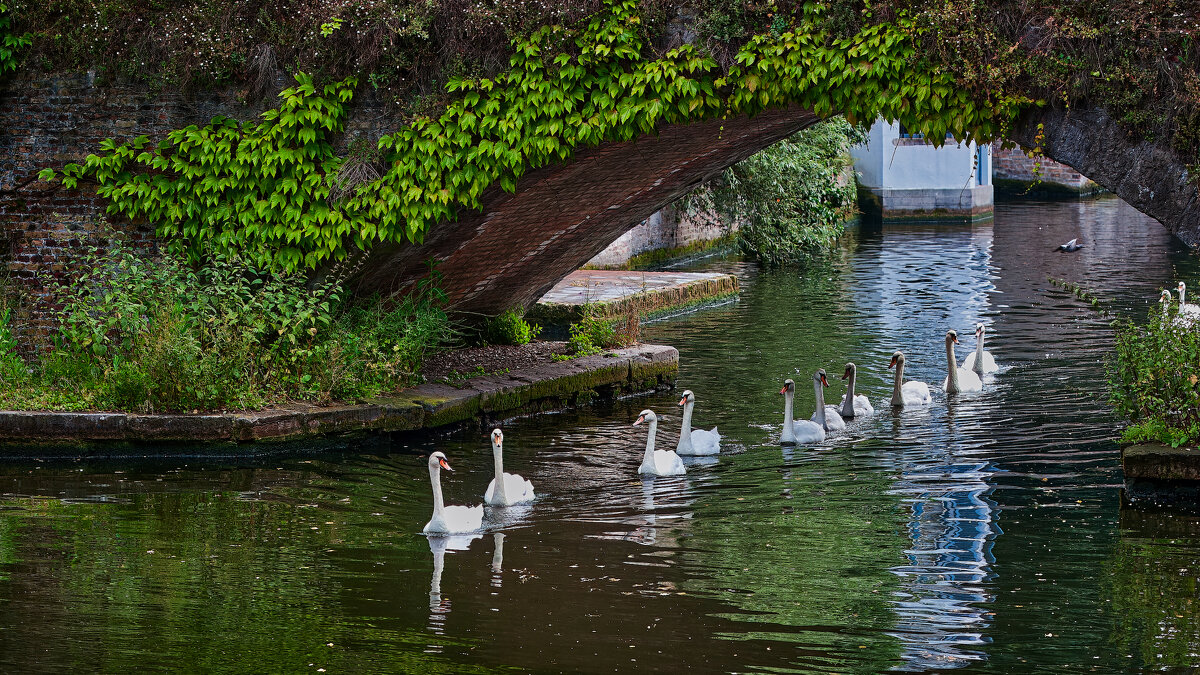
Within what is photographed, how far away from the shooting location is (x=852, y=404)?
11.7m

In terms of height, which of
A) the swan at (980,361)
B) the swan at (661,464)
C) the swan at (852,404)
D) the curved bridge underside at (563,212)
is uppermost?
the curved bridge underside at (563,212)

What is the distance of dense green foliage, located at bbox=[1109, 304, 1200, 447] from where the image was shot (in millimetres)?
8547

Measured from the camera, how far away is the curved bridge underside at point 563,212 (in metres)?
10.9

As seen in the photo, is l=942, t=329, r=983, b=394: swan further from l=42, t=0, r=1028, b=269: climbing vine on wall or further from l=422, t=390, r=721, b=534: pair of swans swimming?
l=42, t=0, r=1028, b=269: climbing vine on wall

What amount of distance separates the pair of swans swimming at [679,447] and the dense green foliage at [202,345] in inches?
88.9

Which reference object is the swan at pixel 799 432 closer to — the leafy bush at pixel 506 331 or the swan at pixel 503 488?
the swan at pixel 503 488

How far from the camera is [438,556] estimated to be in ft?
25.7

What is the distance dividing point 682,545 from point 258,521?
101 inches

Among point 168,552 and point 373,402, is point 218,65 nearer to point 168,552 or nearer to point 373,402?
point 373,402

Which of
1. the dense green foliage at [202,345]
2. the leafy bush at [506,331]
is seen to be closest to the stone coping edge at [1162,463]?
the dense green foliage at [202,345]

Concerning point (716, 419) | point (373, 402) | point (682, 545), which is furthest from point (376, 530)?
point (716, 419)

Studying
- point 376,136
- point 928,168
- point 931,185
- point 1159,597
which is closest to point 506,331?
point 376,136

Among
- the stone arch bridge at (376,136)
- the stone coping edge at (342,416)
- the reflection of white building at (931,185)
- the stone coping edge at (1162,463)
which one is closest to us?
the stone coping edge at (1162,463)

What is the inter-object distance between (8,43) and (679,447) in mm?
6259
